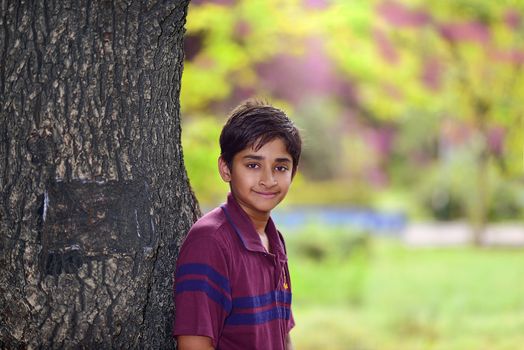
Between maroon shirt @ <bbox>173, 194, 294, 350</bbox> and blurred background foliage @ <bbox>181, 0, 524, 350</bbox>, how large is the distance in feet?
11.2

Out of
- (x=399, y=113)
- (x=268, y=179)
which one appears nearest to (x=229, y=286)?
(x=268, y=179)

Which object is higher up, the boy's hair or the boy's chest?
the boy's hair

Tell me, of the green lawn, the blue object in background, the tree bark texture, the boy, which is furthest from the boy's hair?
the blue object in background

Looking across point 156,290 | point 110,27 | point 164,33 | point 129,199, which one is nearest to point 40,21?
point 110,27

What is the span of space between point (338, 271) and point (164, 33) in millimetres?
7693

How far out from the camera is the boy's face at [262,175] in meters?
2.10

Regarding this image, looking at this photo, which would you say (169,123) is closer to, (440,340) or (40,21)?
(40,21)

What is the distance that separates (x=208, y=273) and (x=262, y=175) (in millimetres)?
290

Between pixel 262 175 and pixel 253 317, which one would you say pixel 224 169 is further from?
pixel 253 317

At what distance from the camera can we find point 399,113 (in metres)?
10.7

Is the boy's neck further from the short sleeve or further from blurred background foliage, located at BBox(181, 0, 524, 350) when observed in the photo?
blurred background foliage, located at BBox(181, 0, 524, 350)

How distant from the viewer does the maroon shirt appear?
194 cm

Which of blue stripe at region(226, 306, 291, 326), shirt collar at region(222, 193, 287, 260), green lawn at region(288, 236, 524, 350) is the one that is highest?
green lawn at region(288, 236, 524, 350)

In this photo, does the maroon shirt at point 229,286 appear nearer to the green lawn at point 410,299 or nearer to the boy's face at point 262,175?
the boy's face at point 262,175
